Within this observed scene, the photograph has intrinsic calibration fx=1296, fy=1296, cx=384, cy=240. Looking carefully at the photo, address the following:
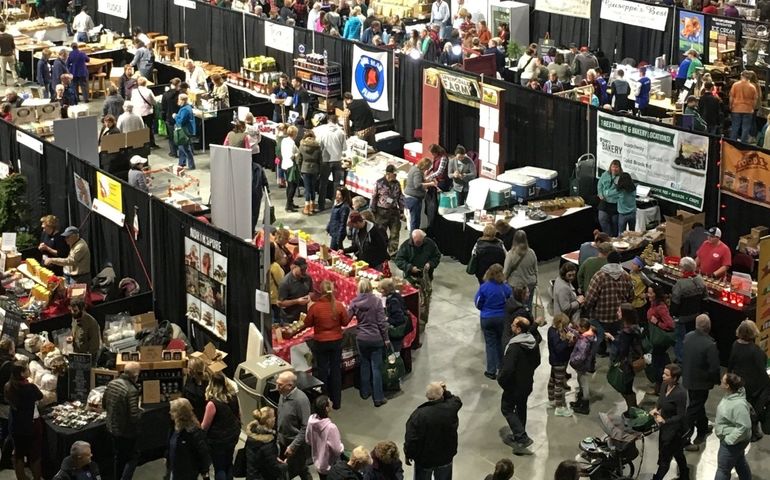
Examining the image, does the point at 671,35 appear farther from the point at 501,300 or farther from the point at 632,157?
the point at 501,300

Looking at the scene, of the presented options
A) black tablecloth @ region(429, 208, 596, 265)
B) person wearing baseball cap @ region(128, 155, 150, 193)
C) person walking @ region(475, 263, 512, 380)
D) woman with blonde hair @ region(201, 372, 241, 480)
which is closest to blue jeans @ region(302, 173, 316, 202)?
black tablecloth @ region(429, 208, 596, 265)

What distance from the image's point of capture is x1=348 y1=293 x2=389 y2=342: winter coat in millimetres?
12836

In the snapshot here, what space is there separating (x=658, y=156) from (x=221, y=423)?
8.17 metres

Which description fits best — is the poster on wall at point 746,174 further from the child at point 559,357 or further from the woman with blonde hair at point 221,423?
the woman with blonde hair at point 221,423

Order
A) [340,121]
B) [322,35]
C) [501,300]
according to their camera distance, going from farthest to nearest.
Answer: [322,35] < [340,121] < [501,300]

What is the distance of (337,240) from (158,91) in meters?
8.59

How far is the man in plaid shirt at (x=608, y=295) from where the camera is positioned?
13.4m

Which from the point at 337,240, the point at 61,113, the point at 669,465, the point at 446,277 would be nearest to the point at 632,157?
the point at 446,277

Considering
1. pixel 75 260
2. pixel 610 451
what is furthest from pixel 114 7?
pixel 610 451

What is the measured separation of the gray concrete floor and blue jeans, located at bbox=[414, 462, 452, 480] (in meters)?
0.93

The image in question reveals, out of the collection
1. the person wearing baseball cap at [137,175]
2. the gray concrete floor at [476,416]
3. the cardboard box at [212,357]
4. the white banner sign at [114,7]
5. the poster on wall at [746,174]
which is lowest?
the gray concrete floor at [476,416]

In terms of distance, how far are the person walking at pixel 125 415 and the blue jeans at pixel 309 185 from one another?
7.40m

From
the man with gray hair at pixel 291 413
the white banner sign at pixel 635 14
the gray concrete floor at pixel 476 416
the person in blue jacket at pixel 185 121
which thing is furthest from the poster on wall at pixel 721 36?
the man with gray hair at pixel 291 413

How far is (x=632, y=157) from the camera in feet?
56.9
